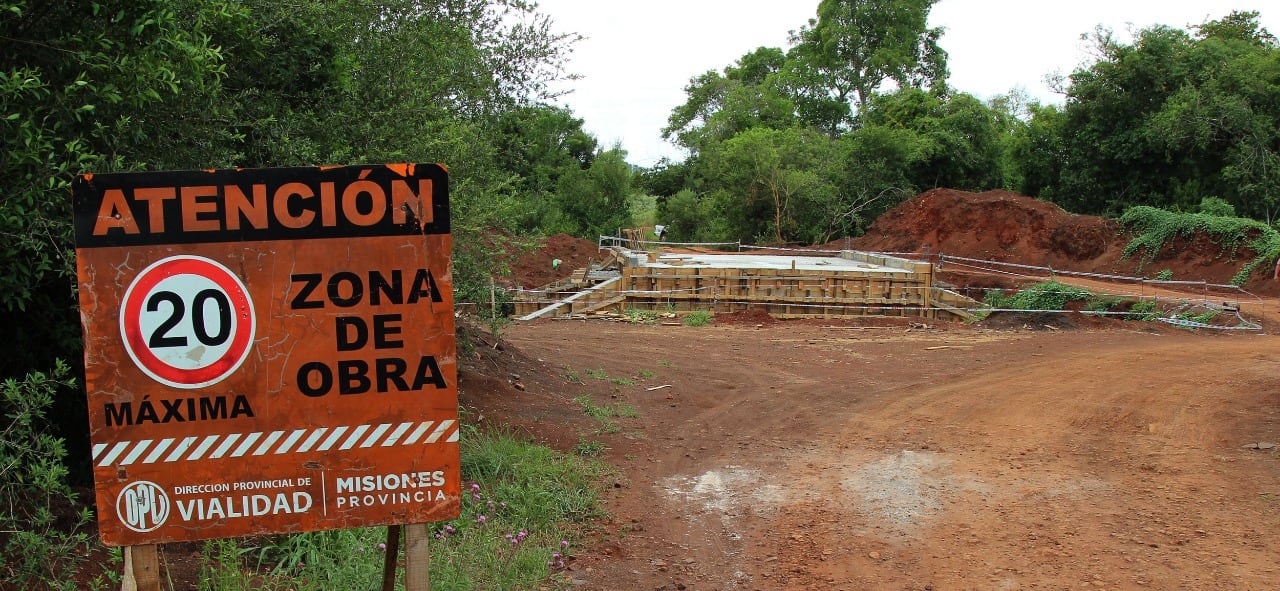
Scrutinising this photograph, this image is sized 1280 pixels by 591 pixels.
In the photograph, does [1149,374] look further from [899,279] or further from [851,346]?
[899,279]

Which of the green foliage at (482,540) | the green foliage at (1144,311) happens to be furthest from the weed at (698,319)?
the green foliage at (482,540)

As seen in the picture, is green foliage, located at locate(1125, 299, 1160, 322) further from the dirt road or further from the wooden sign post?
the wooden sign post

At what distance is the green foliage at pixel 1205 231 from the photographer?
86.8ft

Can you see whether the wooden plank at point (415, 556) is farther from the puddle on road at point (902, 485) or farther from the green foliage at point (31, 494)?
the puddle on road at point (902, 485)

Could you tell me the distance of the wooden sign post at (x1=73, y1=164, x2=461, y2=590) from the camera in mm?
3104

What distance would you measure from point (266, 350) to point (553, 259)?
3253 cm

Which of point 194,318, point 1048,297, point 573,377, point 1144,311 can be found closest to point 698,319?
point 1048,297

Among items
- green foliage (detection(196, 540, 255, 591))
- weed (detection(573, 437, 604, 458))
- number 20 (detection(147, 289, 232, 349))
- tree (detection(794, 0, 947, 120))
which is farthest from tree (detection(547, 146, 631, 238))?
number 20 (detection(147, 289, 232, 349))

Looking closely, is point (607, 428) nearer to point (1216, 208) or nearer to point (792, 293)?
point (792, 293)

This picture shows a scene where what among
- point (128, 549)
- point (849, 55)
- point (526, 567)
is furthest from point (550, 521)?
point (849, 55)

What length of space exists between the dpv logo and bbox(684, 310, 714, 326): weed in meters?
18.7

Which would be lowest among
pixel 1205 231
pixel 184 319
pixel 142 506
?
pixel 142 506

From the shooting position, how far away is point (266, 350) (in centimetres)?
323

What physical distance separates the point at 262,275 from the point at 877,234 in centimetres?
3992
